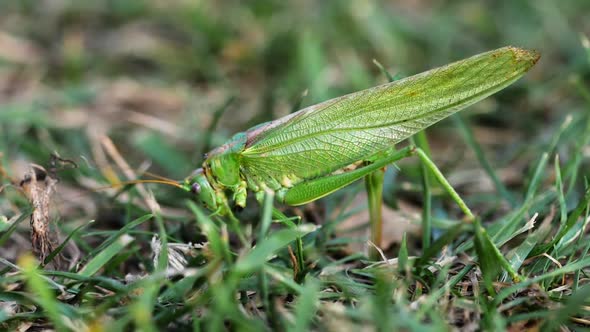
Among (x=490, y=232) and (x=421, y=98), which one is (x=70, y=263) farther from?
(x=490, y=232)

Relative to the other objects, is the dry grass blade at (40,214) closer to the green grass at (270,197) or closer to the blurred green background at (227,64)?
the green grass at (270,197)

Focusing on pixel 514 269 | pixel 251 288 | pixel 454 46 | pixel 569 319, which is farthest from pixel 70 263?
pixel 454 46

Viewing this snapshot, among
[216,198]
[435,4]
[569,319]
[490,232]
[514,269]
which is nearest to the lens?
[569,319]

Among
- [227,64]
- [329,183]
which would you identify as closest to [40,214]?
[329,183]

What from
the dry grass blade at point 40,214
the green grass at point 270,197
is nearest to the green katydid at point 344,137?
the green grass at point 270,197

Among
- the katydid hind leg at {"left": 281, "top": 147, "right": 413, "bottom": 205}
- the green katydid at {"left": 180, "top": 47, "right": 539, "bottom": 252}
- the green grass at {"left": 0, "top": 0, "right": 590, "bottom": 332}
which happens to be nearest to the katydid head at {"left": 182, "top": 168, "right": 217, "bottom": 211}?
the green katydid at {"left": 180, "top": 47, "right": 539, "bottom": 252}

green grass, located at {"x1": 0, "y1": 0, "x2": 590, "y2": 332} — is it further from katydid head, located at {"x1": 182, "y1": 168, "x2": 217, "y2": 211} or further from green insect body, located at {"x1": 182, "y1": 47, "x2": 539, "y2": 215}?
green insect body, located at {"x1": 182, "y1": 47, "x2": 539, "y2": 215}
